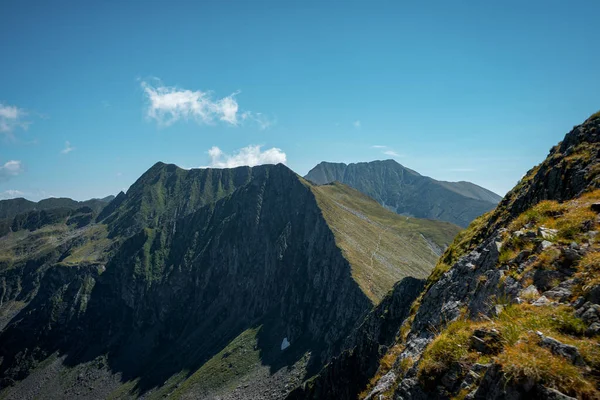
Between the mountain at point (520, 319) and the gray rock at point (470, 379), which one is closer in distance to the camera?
the mountain at point (520, 319)

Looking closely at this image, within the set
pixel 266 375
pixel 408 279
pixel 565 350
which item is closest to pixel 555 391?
pixel 565 350

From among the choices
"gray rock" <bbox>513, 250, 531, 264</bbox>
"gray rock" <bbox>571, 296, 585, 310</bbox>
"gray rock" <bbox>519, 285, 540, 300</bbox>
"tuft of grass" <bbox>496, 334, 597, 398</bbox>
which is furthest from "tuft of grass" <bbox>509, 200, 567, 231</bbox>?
"tuft of grass" <bbox>496, 334, 597, 398</bbox>

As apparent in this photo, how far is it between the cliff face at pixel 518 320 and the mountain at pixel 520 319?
29 millimetres

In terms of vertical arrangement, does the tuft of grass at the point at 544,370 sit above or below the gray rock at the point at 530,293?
below

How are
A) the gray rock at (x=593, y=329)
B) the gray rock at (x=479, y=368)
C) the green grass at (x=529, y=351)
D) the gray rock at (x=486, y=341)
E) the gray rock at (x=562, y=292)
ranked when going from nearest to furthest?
the green grass at (x=529, y=351)
the gray rock at (x=593, y=329)
the gray rock at (x=479, y=368)
the gray rock at (x=486, y=341)
the gray rock at (x=562, y=292)

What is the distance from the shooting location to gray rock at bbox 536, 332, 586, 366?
28.4 feet

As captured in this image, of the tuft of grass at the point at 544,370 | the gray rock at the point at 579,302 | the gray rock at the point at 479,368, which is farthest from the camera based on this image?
the gray rock at the point at 579,302

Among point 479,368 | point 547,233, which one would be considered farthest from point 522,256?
point 479,368

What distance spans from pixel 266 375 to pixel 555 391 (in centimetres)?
14627

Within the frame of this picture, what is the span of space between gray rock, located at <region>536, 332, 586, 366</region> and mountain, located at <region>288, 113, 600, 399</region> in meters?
0.02

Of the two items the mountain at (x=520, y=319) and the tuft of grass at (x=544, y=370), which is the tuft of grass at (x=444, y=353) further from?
the tuft of grass at (x=544, y=370)

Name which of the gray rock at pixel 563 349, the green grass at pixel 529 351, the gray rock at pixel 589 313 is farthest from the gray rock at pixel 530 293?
the gray rock at pixel 563 349

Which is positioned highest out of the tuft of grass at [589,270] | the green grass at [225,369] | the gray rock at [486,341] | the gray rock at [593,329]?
the tuft of grass at [589,270]

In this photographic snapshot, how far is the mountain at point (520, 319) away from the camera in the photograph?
8820 millimetres
